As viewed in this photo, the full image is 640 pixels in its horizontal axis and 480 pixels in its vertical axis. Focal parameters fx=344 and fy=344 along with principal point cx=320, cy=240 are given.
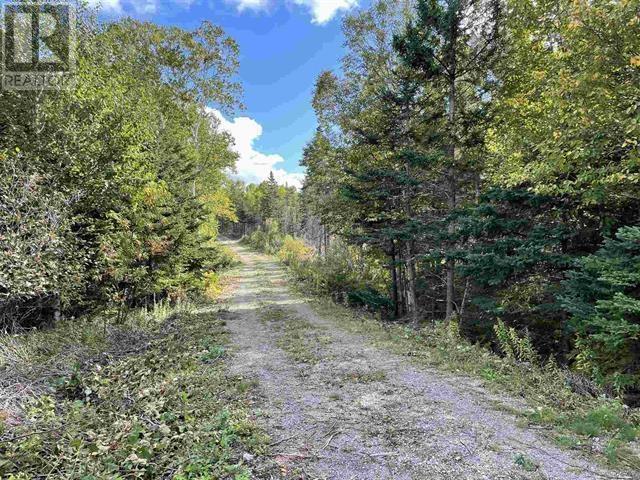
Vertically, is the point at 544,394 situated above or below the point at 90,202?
below

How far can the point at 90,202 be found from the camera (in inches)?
325

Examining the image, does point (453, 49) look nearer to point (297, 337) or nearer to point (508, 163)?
point (508, 163)

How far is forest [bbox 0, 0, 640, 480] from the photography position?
365 centimetres

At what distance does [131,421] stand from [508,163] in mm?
8263

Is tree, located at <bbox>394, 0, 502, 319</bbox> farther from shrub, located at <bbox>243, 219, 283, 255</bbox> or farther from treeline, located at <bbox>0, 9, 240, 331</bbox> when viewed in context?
shrub, located at <bbox>243, 219, 283, 255</bbox>

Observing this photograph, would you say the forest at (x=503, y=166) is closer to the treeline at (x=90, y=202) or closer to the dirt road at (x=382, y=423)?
the dirt road at (x=382, y=423)

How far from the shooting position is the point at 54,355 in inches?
222

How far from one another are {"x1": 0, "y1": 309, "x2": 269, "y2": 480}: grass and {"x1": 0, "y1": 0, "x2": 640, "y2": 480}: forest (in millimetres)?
25

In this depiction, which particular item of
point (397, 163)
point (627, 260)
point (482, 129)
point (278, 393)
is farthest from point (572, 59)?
point (278, 393)

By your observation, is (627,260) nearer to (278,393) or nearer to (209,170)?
(278,393)

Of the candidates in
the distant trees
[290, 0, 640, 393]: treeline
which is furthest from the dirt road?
the distant trees

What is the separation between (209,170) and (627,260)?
70.4ft

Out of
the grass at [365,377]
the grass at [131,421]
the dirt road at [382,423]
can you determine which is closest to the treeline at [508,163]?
the dirt road at [382,423]

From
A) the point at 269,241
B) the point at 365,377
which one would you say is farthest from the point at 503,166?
the point at 269,241
